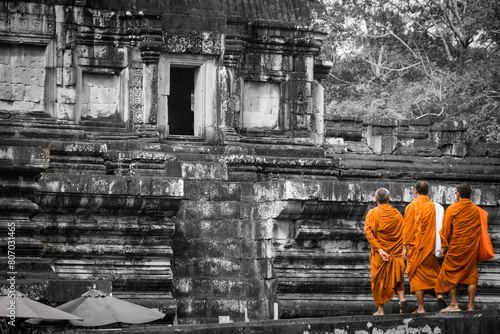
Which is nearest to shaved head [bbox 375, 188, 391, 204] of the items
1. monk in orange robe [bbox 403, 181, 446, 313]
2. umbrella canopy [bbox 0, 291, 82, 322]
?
monk in orange robe [bbox 403, 181, 446, 313]

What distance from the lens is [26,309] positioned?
9.96 m

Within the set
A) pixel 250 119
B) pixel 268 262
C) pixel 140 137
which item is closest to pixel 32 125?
pixel 140 137

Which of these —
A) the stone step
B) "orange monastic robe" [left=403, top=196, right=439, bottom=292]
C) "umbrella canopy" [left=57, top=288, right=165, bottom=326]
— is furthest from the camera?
"orange monastic robe" [left=403, top=196, right=439, bottom=292]

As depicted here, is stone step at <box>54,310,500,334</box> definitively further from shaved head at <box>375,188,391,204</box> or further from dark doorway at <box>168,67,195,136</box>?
dark doorway at <box>168,67,195,136</box>

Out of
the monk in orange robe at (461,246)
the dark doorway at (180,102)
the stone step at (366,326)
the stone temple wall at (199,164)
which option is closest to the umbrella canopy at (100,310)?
the stone step at (366,326)

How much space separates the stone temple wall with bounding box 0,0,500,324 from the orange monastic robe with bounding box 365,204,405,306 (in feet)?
3.82

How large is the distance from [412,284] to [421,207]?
0.80 metres

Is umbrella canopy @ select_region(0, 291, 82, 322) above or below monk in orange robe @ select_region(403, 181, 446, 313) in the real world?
below

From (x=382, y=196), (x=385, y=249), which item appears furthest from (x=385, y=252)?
(x=382, y=196)

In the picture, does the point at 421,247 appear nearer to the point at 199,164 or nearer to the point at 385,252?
the point at 385,252

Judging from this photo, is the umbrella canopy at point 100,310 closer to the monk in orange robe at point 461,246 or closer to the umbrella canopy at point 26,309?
the umbrella canopy at point 26,309

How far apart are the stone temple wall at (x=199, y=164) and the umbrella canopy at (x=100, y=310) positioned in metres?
0.43

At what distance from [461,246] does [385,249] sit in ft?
2.78

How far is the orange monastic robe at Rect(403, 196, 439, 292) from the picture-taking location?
11711mm
